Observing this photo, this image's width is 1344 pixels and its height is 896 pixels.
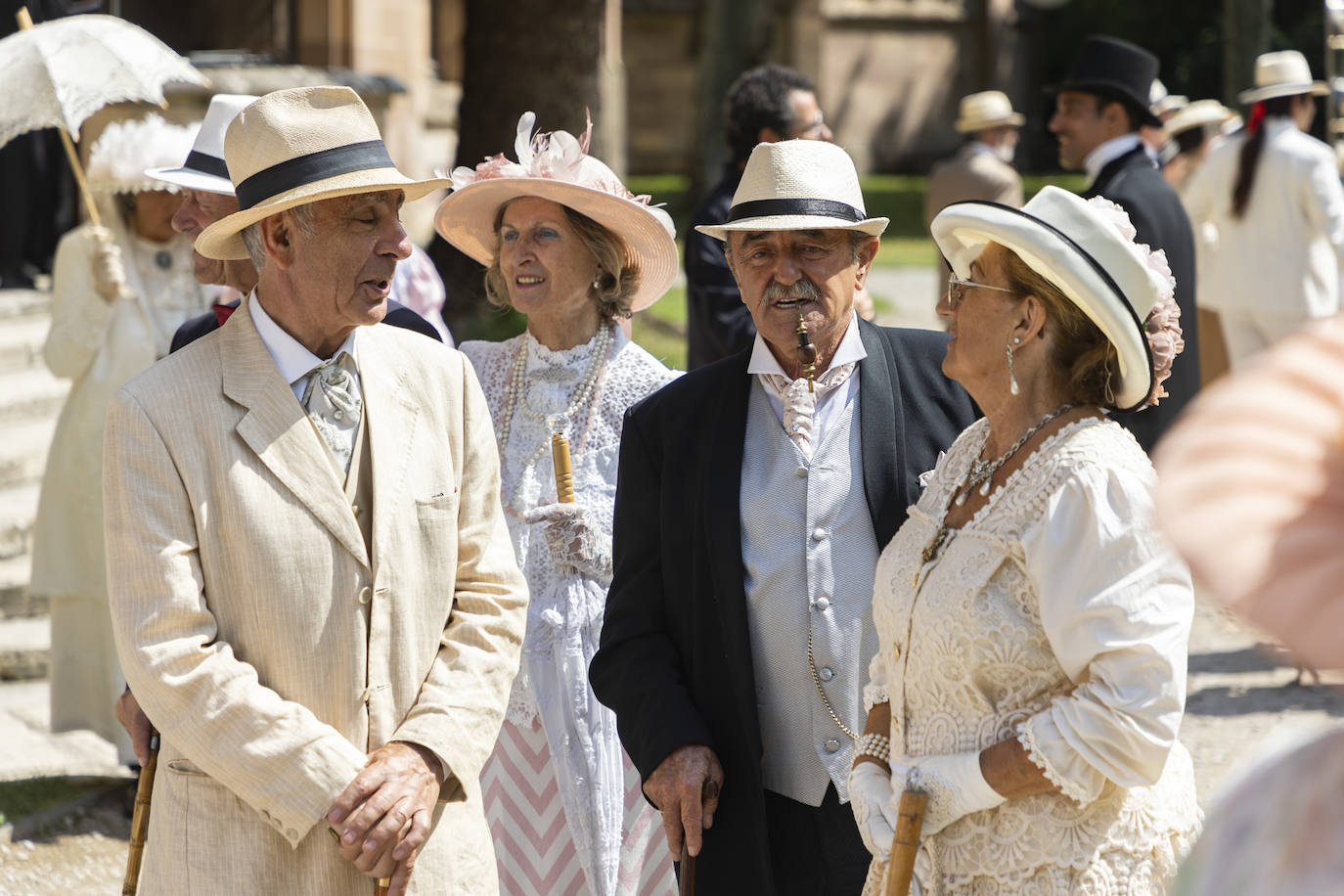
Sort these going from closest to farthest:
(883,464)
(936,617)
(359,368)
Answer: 1. (936,617)
2. (359,368)
3. (883,464)

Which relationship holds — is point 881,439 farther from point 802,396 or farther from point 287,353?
point 287,353

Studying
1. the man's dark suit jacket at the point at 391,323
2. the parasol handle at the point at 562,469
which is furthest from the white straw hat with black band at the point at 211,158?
the parasol handle at the point at 562,469

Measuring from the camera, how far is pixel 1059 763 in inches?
101

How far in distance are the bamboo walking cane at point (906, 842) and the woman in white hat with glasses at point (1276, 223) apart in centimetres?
727

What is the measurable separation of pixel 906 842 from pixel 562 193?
2.22 meters

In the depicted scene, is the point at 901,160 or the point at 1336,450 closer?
the point at 1336,450

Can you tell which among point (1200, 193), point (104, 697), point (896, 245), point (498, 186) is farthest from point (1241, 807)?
point (896, 245)

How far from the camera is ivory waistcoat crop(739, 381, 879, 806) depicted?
3.33 meters

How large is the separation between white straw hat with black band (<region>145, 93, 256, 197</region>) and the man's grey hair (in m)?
1.33

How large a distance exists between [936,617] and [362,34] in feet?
38.5

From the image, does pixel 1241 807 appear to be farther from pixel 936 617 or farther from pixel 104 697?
pixel 104 697

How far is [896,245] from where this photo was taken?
22.7 m

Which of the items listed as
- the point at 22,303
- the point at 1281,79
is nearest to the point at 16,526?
the point at 22,303

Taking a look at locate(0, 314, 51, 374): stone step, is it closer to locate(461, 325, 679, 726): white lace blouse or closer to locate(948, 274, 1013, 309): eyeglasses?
locate(461, 325, 679, 726): white lace blouse
